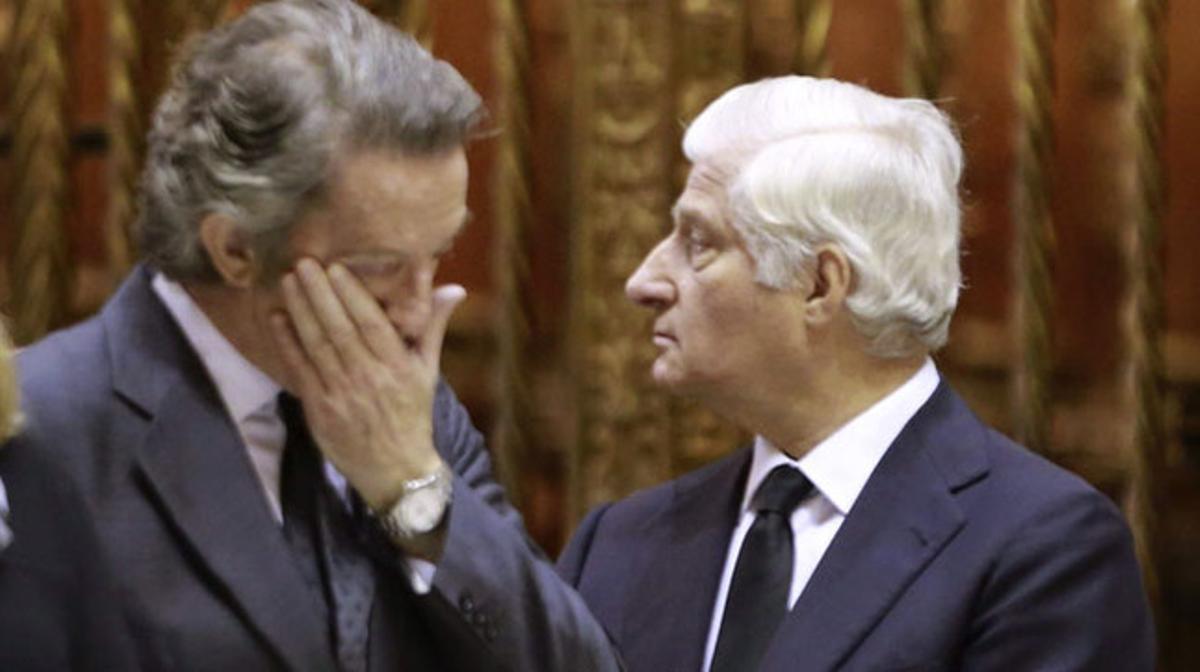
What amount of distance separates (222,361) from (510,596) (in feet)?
1.06

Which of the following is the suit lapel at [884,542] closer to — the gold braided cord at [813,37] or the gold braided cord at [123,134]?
the gold braided cord at [813,37]

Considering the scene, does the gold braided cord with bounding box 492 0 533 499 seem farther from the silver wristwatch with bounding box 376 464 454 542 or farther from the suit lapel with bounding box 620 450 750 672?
the silver wristwatch with bounding box 376 464 454 542

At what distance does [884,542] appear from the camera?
97.9 inches

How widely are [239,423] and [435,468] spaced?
6.9 inches

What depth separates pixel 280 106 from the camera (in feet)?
6.68

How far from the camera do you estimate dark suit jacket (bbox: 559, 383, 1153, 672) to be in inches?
94.0

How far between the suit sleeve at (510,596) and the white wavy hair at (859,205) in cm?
50

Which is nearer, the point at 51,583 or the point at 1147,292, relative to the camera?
the point at 51,583

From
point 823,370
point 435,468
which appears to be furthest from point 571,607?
point 823,370

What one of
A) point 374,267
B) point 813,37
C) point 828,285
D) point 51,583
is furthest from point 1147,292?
point 51,583

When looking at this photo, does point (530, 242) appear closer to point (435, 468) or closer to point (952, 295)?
point (952, 295)

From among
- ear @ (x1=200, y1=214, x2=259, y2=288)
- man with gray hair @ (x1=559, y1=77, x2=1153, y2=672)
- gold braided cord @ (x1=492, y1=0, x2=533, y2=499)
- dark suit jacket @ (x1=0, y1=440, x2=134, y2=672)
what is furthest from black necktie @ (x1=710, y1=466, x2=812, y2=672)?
gold braided cord @ (x1=492, y1=0, x2=533, y2=499)

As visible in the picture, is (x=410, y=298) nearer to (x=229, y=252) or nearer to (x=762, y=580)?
(x=229, y=252)

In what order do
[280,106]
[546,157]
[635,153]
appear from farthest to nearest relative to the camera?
[546,157] < [635,153] < [280,106]
